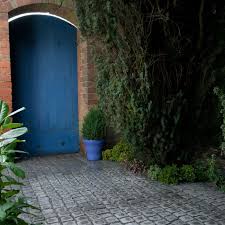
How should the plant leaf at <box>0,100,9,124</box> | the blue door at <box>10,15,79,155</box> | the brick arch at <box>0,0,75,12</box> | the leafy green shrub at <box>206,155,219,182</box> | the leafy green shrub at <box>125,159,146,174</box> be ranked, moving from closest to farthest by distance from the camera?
1. the plant leaf at <box>0,100,9,124</box>
2. the leafy green shrub at <box>206,155,219,182</box>
3. the leafy green shrub at <box>125,159,146,174</box>
4. the brick arch at <box>0,0,75,12</box>
5. the blue door at <box>10,15,79,155</box>

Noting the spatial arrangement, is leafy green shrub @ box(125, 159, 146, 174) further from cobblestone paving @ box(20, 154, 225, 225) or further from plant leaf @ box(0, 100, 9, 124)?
plant leaf @ box(0, 100, 9, 124)

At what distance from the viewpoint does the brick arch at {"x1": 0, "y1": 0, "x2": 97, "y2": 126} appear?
19.2ft

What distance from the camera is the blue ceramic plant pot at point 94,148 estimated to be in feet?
20.1

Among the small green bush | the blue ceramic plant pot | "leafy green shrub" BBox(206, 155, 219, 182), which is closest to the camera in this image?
"leafy green shrub" BBox(206, 155, 219, 182)

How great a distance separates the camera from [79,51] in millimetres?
6809

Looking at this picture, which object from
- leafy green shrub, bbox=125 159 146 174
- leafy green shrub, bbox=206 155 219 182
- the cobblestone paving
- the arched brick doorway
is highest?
the arched brick doorway

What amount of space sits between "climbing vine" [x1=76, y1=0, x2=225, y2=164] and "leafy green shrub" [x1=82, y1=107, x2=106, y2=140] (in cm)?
114

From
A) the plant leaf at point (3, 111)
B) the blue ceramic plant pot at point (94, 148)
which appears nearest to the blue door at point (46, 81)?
the blue ceramic plant pot at point (94, 148)

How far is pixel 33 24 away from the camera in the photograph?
21.7 feet

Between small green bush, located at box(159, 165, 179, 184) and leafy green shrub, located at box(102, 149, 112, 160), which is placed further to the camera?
leafy green shrub, located at box(102, 149, 112, 160)

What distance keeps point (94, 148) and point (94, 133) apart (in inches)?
11.1

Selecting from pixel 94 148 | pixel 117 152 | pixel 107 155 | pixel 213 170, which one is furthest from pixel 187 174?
pixel 94 148

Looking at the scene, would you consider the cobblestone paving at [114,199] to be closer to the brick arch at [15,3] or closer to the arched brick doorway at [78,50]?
the arched brick doorway at [78,50]

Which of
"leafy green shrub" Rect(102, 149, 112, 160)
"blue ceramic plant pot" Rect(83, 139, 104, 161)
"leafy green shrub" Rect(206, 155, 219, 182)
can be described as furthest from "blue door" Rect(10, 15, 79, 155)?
"leafy green shrub" Rect(206, 155, 219, 182)
